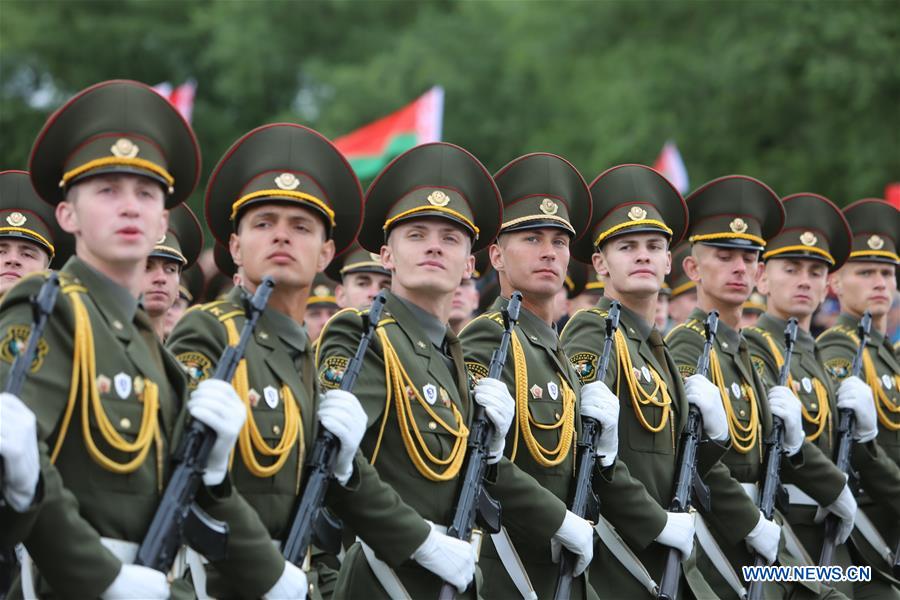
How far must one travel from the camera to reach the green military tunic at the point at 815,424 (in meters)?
8.78

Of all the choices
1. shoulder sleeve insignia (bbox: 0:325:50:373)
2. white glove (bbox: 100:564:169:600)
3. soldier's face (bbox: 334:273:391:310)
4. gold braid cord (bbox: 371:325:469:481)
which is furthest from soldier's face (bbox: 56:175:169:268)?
soldier's face (bbox: 334:273:391:310)

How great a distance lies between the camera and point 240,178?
19.0 feet

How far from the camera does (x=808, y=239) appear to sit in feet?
30.9

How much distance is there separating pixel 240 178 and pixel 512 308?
146 cm

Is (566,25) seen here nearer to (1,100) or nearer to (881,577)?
(1,100)

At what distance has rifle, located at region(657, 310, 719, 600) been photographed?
705 cm

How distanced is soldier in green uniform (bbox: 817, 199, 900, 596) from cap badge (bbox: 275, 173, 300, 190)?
4.72 m

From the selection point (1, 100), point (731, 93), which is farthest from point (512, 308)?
point (1, 100)

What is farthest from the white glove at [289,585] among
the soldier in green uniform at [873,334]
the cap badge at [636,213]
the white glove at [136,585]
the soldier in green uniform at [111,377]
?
the soldier in green uniform at [873,334]

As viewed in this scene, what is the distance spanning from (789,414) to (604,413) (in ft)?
6.11

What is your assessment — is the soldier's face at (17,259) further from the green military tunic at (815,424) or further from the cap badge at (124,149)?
the green military tunic at (815,424)

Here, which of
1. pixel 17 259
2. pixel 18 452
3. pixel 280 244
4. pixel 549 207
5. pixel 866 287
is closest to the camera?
pixel 18 452

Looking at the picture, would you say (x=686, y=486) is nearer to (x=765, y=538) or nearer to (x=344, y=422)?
(x=765, y=538)

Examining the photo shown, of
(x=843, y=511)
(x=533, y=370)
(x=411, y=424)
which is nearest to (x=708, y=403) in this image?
(x=533, y=370)
